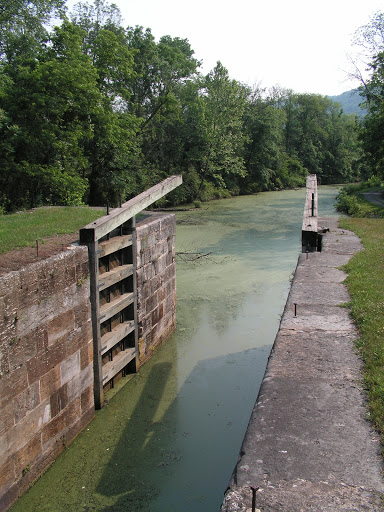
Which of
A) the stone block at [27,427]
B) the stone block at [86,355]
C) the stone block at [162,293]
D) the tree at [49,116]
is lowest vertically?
the stone block at [27,427]

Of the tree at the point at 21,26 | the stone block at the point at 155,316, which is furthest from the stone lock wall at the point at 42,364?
the tree at the point at 21,26

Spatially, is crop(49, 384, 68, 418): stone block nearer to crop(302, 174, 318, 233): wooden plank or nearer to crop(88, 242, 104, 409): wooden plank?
crop(88, 242, 104, 409): wooden plank


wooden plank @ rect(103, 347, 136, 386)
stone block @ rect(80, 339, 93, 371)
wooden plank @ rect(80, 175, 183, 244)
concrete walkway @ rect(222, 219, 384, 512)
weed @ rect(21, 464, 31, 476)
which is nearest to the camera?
concrete walkway @ rect(222, 219, 384, 512)

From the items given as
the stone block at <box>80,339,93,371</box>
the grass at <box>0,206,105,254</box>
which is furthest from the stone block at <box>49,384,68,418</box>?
the grass at <box>0,206,105,254</box>

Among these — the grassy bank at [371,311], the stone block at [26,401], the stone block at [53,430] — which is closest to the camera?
the grassy bank at [371,311]

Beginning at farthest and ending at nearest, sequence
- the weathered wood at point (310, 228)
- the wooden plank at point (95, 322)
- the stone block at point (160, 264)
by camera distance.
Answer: the stone block at point (160, 264) → the weathered wood at point (310, 228) → the wooden plank at point (95, 322)

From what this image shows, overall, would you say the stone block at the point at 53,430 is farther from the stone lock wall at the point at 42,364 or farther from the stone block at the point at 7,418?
the stone block at the point at 7,418

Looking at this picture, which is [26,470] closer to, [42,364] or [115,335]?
[42,364]

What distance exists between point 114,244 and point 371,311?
3534 mm

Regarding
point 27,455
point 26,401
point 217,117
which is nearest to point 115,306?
point 26,401

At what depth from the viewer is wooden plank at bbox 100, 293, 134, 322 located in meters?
6.88

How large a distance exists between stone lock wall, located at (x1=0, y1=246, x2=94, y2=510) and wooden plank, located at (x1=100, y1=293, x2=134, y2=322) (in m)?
0.52

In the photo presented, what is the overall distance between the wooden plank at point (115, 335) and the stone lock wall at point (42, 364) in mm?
513

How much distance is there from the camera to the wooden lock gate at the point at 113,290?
6540mm
